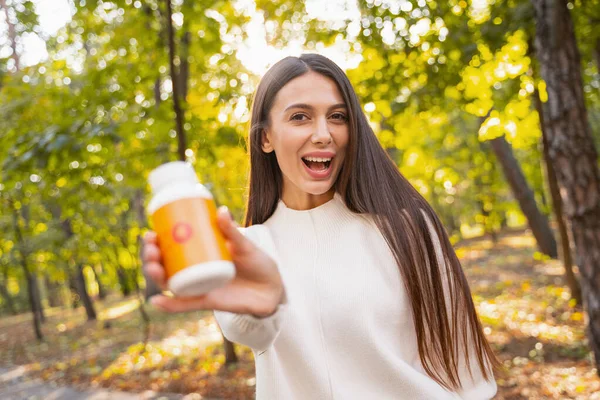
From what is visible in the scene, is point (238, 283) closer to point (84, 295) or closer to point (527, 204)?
point (527, 204)

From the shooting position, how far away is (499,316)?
7.37 metres

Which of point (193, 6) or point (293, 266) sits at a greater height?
point (193, 6)

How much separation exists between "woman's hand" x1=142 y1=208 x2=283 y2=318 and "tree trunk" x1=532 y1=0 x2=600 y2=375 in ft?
11.1

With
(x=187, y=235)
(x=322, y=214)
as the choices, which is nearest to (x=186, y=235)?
(x=187, y=235)

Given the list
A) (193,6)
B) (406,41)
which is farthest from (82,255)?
(406,41)

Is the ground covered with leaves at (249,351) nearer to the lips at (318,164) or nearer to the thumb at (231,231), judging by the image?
the lips at (318,164)

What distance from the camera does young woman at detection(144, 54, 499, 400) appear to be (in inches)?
68.2

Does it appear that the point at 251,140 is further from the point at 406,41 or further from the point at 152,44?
the point at 152,44

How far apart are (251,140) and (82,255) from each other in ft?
42.3

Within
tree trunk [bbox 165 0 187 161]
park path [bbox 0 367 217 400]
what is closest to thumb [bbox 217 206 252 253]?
tree trunk [bbox 165 0 187 161]

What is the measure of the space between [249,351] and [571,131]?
5538 mm

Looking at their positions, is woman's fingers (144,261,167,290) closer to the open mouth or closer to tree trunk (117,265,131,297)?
the open mouth

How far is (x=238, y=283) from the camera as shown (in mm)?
1298

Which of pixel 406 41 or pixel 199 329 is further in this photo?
pixel 199 329
